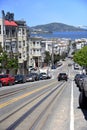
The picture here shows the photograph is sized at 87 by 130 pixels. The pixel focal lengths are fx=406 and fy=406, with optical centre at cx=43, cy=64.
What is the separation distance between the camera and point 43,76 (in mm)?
83750

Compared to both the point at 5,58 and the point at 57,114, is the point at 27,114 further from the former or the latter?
the point at 5,58

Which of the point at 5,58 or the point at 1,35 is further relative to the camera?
the point at 1,35

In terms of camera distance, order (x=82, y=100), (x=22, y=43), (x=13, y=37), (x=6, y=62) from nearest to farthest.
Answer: (x=82, y=100) < (x=6, y=62) < (x=13, y=37) < (x=22, y=43)

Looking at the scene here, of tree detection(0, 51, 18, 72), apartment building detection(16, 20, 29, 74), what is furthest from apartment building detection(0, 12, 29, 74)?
tree detection(0, 51, 18, 72)

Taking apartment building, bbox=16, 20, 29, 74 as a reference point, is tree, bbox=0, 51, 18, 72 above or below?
below

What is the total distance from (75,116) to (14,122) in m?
3.21

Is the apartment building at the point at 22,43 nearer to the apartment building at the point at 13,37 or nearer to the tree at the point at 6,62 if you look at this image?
the apartment building at the point at 13,37

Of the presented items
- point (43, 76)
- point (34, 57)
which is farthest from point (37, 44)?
point (43, 76)

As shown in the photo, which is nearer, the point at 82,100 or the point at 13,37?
the point at 82,100

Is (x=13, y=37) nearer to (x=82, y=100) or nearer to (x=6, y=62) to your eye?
(x=6, y=62)

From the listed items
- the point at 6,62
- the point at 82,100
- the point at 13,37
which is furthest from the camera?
the point at 13,37

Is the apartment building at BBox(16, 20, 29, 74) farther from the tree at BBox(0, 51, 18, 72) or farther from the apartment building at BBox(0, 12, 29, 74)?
the tree at BBox(0, 51, 18, 72)

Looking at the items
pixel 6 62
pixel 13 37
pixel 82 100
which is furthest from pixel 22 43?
pixel 82 100

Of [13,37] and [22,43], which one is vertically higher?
[13,37]
